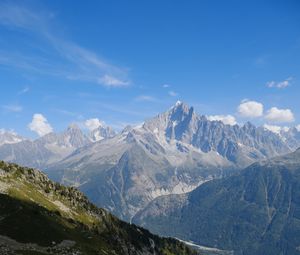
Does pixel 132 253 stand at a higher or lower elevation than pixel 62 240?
lower

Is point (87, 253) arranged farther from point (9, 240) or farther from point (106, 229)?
point (106, 229)

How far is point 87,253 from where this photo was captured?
307 feet

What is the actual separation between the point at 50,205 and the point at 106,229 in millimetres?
37809

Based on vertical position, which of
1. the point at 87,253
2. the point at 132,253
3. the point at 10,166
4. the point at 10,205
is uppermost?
the point at 10,166

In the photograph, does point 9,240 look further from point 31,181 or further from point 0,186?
point 31,181

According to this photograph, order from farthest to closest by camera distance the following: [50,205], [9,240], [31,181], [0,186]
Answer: [31,181], [50,205], [0,186], [9,240]

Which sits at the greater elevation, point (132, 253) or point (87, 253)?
point (87, 253)

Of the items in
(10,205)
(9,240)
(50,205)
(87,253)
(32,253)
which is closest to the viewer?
(32,253)

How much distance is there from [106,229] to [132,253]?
50.7 feet

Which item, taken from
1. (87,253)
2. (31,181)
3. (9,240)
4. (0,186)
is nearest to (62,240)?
(87,253)

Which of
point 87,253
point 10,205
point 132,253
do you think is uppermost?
point 10,205

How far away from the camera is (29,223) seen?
97125mm

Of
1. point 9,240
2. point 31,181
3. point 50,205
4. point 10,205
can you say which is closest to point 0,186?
point 50,205

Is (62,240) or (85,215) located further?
(85,215)
